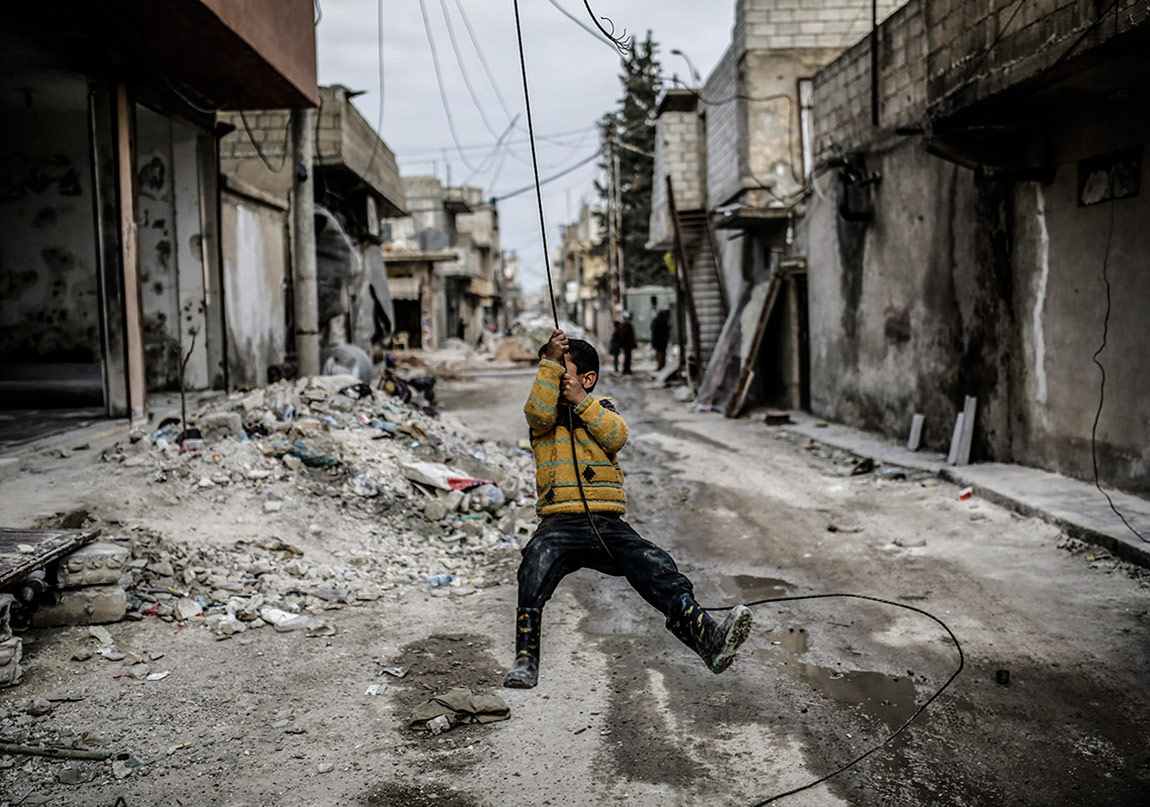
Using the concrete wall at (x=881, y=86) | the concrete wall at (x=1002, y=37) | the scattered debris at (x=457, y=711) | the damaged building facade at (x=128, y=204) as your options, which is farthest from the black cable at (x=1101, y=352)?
the damaged building facade at (x=128, y=204)

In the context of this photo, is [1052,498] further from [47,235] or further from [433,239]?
[433,239]

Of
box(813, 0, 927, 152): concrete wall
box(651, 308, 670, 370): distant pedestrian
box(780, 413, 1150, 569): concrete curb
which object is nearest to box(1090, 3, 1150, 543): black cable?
box(780, 413, 1150, 569): concrete curb

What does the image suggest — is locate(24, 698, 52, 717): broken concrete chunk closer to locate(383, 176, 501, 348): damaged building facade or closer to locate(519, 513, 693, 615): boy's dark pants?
locate(519, 513, 693, 615): boy's dark pants

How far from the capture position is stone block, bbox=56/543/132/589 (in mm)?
4469

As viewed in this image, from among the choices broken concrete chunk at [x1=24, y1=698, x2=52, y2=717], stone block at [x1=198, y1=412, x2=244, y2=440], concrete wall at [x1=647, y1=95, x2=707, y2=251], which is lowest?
broken concrete chunk at [x1=24, y1=698, x2=52, y2=717]

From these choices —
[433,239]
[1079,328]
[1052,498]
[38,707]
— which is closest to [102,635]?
[38,707]

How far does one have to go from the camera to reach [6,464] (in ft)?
21.1

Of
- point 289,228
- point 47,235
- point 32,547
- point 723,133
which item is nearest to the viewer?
point 32,547

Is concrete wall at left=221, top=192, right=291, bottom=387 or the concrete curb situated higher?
concrete wall at left=221, top=192, right=291, bottom=387

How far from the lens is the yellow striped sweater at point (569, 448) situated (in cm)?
373

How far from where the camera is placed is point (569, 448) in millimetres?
3793

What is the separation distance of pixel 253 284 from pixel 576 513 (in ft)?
33.9

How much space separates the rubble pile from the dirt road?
0.28 meters

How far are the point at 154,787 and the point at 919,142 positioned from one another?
9.72 m
